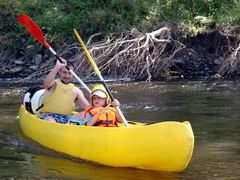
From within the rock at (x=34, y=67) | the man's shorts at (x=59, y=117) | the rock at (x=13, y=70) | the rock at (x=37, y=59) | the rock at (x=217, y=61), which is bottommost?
the rock at (x=13, y=70)

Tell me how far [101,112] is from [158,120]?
197 cm

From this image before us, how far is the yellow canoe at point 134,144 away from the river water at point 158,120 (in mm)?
88

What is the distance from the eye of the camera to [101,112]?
5.13m

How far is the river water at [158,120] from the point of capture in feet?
15.7

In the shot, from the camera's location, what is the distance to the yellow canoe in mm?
4609

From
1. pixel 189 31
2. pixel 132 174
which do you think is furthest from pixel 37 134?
pixel 189 31

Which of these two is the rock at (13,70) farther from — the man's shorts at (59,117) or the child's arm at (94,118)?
the child's arm at (94,118)

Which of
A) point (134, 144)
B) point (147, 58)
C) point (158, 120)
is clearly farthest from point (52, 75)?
point (147, 58)

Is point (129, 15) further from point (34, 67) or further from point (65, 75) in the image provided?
point (65, 75)

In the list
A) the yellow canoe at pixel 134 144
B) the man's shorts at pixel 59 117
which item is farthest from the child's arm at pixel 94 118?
the man's shorts at pixel 59 117

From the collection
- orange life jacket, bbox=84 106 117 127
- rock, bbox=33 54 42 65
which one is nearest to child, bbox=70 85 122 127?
orange life jacket, bbox=84 106 117 127

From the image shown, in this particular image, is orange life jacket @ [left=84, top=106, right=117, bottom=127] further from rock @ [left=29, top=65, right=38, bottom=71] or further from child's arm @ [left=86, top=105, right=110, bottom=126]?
rock @ [left=29, top=65, right=38, bottom=71]

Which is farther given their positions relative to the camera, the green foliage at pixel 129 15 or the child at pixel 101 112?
the green foliage at pixel 129 15

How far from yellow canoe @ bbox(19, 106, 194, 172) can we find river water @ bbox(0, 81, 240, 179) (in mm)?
88
